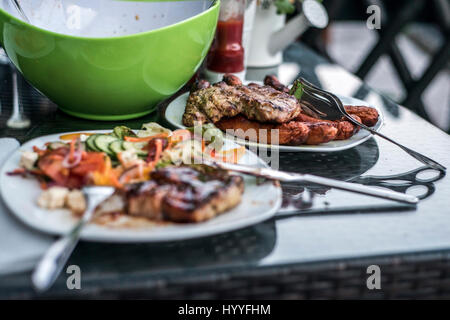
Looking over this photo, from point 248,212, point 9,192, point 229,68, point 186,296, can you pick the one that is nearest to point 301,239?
point 248,212

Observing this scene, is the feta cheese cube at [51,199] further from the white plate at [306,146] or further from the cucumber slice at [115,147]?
the white plate at [306,146]

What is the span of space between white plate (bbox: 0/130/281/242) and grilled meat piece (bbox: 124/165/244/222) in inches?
0.6

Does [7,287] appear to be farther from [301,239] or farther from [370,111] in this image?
[370,111]

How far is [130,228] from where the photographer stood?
2.38 feet

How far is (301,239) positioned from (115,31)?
0.89m

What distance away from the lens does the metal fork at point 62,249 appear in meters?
0.61

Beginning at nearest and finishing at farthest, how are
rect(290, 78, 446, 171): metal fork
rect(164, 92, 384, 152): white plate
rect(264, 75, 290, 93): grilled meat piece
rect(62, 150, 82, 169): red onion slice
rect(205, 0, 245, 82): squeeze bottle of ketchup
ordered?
rect(62, 150, 82, 169): red onion slice → rect(164, 92, 384, 152): white plate → rect(290, 78, 446, 171): metal fork → rect(264, 75, 290, 93): grilled meat piece → rect(205, 0, 245, 82): squeeze bottle of ketchup

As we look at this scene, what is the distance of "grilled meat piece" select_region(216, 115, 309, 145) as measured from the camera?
108cm

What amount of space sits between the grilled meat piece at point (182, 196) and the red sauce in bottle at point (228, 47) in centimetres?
79

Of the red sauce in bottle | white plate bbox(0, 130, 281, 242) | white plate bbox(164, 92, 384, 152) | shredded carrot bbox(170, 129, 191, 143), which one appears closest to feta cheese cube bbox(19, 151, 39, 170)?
white plate bbox(0, 130, 281, 242)

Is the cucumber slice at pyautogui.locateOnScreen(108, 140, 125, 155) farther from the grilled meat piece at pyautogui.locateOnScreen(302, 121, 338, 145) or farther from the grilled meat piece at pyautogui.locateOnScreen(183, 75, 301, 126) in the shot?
the grilled meat piece at pyautogui.locateOnScreen(302, 121, 338, 145)

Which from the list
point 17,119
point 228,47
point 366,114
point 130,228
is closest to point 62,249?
point 130,228

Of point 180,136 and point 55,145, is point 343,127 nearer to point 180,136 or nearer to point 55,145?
point 180,136

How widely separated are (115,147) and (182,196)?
24cm
